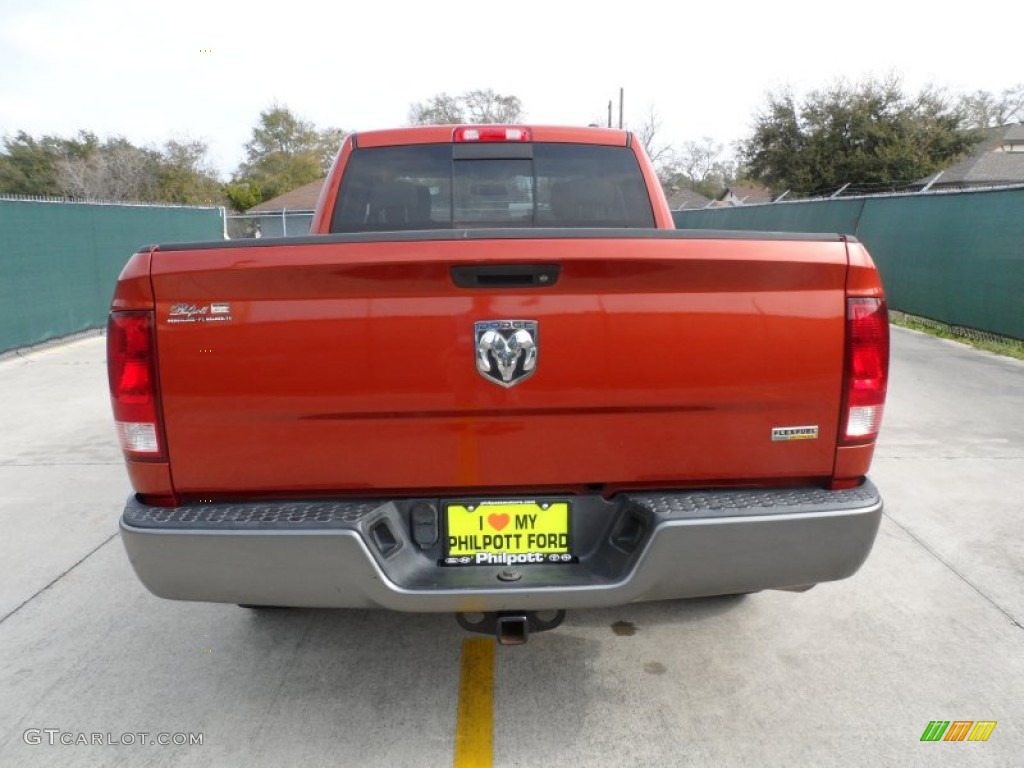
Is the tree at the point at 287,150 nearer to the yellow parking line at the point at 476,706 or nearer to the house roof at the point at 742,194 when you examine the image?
the house roof at the point at 742,194

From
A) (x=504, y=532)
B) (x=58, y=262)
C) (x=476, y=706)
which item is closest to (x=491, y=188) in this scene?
(x=504, y=532)

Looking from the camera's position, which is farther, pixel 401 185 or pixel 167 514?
pixel 401 185

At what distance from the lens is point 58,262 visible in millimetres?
11312

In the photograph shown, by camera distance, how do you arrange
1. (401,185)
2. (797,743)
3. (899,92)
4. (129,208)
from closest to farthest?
1. (797,743)
2. (401,185)
3. (129,208)
4. (899,92)

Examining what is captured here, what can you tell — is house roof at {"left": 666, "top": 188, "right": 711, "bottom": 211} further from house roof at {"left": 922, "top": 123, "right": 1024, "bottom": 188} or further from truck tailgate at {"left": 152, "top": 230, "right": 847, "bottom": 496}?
truck tailgate at {"left": 152, "top": 230, "right": 847, "bottom": 496}

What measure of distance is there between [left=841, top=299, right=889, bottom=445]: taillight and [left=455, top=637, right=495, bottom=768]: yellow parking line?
5.10 feet

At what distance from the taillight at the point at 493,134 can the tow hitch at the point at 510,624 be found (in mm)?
2355

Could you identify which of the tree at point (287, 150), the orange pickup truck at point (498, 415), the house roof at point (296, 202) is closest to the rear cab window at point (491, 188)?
the orange pickup truck at point (498, 415)

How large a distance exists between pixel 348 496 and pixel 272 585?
1.09 feet

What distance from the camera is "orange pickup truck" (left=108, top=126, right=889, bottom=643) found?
7.30 ft

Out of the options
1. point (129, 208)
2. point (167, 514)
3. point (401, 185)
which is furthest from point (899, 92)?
point (167, 514)

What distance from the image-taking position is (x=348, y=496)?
238cm

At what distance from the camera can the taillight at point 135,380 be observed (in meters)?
2.23

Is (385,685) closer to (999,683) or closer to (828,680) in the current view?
(828,680)
